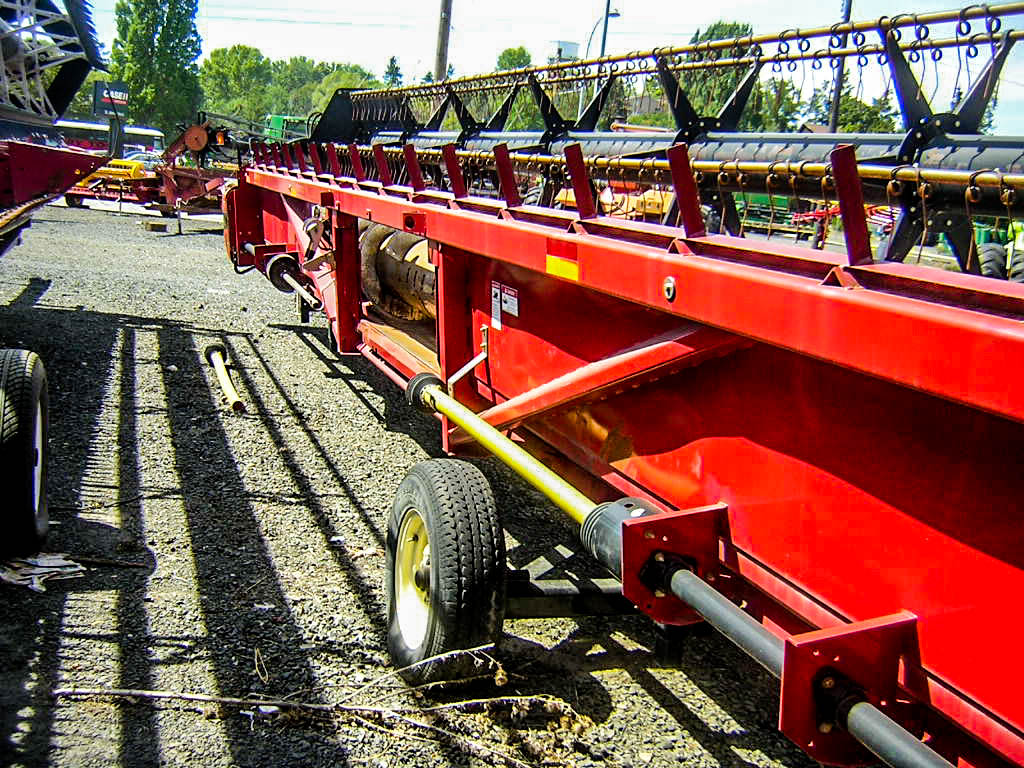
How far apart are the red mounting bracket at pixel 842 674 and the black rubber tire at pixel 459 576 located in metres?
1.14

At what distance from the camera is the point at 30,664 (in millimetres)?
2930

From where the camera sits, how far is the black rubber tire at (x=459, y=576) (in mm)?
2691

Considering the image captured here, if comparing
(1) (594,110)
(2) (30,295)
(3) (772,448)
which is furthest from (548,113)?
(2) (30,295)

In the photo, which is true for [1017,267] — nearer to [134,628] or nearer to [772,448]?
[772,448]

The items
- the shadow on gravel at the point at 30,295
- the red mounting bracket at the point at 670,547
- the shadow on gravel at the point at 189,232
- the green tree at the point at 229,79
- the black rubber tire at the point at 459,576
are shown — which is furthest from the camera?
the green tree at the point at 229,79

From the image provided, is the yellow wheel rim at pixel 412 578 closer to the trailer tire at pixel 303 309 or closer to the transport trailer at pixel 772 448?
the transport trailer at pixel 772 448

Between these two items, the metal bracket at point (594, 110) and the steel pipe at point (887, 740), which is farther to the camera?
the metal bracket at point (594, 110)

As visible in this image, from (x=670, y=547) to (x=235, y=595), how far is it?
2.01m

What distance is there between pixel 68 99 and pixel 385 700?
658 cm

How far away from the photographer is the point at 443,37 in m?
14.8

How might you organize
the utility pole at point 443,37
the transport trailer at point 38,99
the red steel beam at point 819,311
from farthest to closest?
1. the utility pole at point 443,37
2. the transport trailer at point 38,99
3. the red steel beam at point 819,311

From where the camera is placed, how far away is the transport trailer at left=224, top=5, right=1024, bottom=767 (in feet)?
5.42

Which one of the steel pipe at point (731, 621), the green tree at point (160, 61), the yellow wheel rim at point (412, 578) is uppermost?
the green tree at point (160, 61)

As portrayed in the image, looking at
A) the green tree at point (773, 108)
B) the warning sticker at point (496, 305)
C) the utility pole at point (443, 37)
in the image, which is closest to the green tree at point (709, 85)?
the green tree at point (773, 108)
